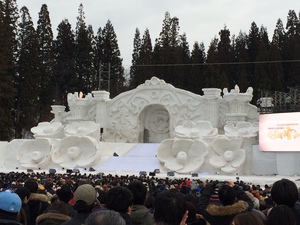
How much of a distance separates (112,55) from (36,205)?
126 feet

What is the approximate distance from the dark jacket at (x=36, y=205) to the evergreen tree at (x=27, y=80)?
30854mm

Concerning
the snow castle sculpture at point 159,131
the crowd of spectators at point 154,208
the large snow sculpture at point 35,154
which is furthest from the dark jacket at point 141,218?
the large snow sculpture at point 35,154

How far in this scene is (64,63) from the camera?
40875 millimetres

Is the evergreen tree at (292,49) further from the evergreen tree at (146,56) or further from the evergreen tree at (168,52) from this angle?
the evergreen tree at (146,56)

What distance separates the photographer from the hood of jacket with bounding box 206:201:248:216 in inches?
154

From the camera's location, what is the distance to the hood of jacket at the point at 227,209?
12.8ft

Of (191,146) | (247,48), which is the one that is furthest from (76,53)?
(191,146)

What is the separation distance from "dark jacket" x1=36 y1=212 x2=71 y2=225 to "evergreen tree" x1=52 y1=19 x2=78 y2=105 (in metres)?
37.1

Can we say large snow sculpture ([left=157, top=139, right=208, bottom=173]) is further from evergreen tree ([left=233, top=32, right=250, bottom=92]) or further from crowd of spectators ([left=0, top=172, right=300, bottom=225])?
evergreen tree ([left=233, top=32, right=250, bottom=92])

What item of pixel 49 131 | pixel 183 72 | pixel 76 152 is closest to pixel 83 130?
pixel 76 152

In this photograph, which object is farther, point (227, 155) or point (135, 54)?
point (135, 54)

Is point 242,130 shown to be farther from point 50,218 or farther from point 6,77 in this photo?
point 50,218

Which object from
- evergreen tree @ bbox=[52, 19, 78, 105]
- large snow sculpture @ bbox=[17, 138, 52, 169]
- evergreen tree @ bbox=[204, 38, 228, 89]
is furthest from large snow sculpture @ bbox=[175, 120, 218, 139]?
evergreen tree @ bbox=[52, 19, 78, 105]

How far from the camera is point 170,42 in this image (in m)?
Answer: 41.1
